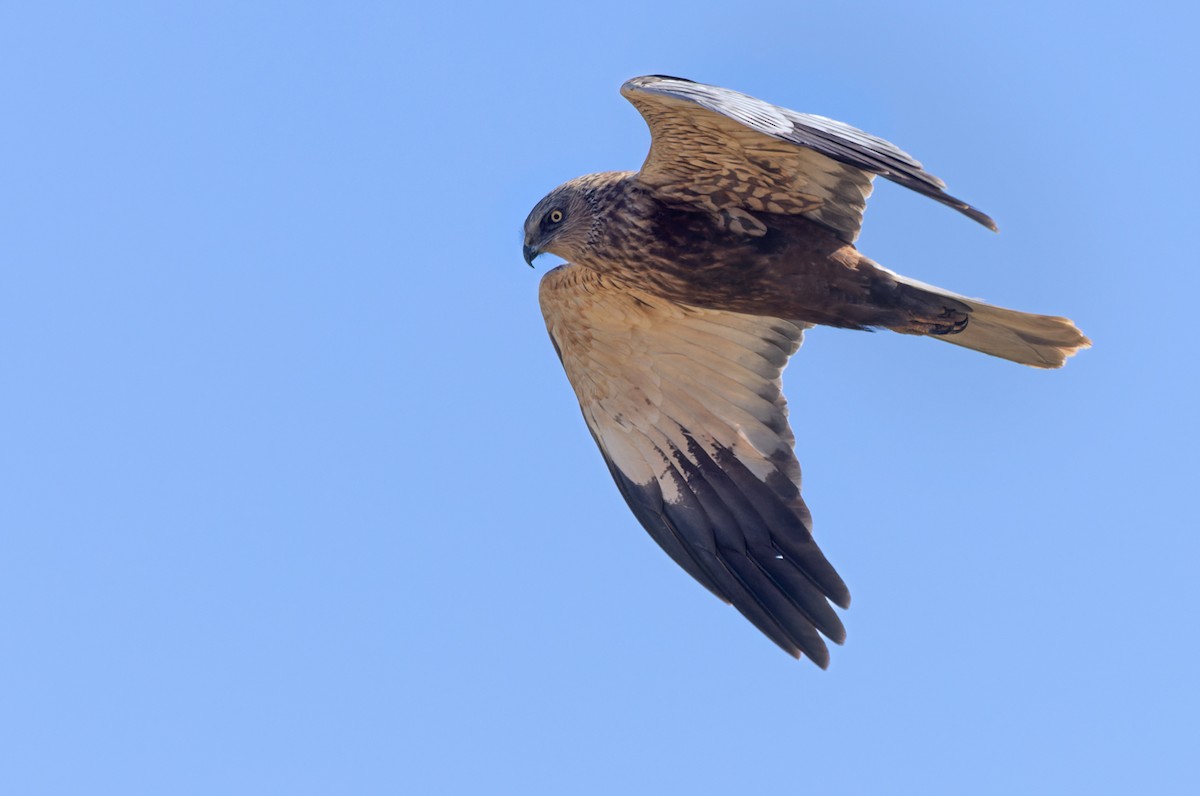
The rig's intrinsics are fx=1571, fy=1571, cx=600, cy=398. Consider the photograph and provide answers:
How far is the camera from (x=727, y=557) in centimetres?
945

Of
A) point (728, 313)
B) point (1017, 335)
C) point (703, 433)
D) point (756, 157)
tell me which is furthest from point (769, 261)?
point (703, 433)

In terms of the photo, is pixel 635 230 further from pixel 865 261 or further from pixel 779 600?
pixel 779 600

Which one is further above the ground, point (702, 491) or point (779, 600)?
point (702, 491)

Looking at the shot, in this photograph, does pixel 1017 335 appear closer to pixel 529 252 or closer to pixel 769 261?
pixel 769 261

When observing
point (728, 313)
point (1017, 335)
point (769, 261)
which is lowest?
point (1017, 335)

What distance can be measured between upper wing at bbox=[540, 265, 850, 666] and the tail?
1.25m

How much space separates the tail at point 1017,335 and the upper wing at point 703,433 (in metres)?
1.25

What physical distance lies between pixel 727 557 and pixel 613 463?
110 centimetres

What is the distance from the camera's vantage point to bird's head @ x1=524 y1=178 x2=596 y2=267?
8984mm

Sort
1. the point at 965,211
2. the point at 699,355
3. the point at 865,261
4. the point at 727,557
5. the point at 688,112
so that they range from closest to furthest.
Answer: the point at 965,211, the point at 688,112, the point at 865,261, the point at 727,557, the point at 699,355

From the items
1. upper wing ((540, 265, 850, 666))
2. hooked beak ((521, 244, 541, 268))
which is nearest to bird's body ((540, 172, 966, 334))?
upper wing ((540, 265, 850, 666))

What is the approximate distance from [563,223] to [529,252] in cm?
44

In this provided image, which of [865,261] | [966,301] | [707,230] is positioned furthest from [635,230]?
[966,301]

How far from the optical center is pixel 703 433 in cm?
1004
